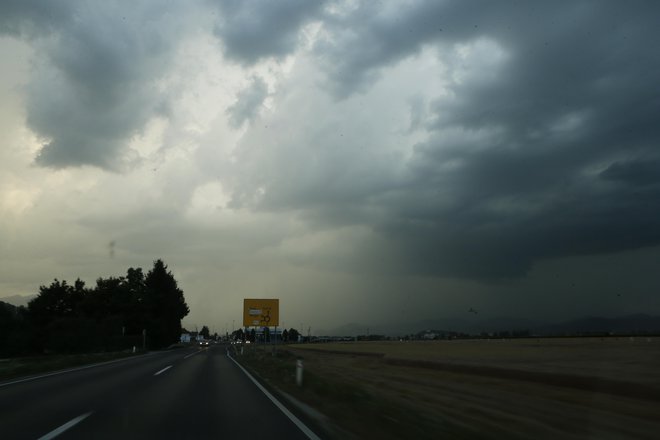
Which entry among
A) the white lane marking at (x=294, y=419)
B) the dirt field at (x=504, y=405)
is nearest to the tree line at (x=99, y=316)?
the dirt field at (x=504, y=405)

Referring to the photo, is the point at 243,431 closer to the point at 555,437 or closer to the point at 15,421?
the point at 15,421

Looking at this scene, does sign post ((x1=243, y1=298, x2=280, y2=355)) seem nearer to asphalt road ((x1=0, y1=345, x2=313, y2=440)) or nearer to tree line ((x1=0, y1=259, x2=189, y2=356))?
tree line ((x1=0, y1=259, x2=189, y2=356))

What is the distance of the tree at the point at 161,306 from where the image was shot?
104062mm

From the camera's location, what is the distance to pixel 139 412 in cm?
1288

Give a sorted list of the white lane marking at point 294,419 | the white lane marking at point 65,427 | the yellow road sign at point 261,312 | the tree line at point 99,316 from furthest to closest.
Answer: the tree line at point 99,316
the yellow road sign at point 261,312
the white lane marking at point 294,419
the white lane marking at point 65,427

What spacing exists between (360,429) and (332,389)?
6.37 meters

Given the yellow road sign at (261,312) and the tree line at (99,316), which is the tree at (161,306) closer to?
the tree line at (99,316)

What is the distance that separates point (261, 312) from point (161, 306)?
65.8 metres

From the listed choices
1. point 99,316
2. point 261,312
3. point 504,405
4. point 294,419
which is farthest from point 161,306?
point 294,419

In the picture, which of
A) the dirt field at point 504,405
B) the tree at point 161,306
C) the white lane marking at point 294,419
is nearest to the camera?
the white lane marking at point 294,419

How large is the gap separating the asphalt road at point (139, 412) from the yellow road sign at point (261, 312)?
31.8 meters

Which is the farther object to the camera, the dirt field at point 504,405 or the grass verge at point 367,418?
the dirt field at point 504,405

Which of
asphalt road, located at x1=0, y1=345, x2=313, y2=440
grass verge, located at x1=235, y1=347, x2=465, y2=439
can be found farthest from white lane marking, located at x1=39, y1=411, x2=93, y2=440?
grass verge, located at x1=235, y1=347, x2=465, y2=439

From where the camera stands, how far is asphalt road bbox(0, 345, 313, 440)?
33.4 ft
